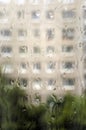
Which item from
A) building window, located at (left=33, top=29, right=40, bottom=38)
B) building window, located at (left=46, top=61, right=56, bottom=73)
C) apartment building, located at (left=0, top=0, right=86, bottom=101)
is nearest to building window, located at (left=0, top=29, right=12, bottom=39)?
A: apartment building, located at (left=0, top=0, right=86, bottom=101)

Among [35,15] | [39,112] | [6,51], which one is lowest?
[39,112]

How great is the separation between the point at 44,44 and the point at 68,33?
113 millimetres

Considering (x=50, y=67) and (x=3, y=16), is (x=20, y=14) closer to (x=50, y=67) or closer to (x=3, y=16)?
(x=3, y=16)

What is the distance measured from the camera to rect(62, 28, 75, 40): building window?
97 centimetres

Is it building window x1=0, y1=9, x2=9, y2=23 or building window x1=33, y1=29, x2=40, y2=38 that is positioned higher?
building window x1=0, y1=9, x2=9, y2=23

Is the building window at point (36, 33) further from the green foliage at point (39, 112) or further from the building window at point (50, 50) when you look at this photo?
the green foliage at point (39, 112)

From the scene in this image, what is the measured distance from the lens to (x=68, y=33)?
3.18ft

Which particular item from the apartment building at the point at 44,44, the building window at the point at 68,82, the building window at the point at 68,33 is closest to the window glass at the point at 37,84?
the apartment building at the point at 44,44

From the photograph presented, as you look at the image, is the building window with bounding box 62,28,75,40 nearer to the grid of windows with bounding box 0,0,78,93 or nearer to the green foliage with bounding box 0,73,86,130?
the grid of windows with bounding box 0,0,78,93

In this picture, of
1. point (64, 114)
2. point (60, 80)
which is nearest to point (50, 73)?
point (60, 80)

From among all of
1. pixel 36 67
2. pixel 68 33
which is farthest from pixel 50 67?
pixel 68 33

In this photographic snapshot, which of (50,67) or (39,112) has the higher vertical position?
(50,67)

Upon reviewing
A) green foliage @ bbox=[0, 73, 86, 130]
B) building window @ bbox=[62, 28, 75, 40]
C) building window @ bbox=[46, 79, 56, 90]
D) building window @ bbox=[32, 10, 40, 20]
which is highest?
building window @ bbox=[32, 10, 40, 20]

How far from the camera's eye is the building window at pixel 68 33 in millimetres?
966
